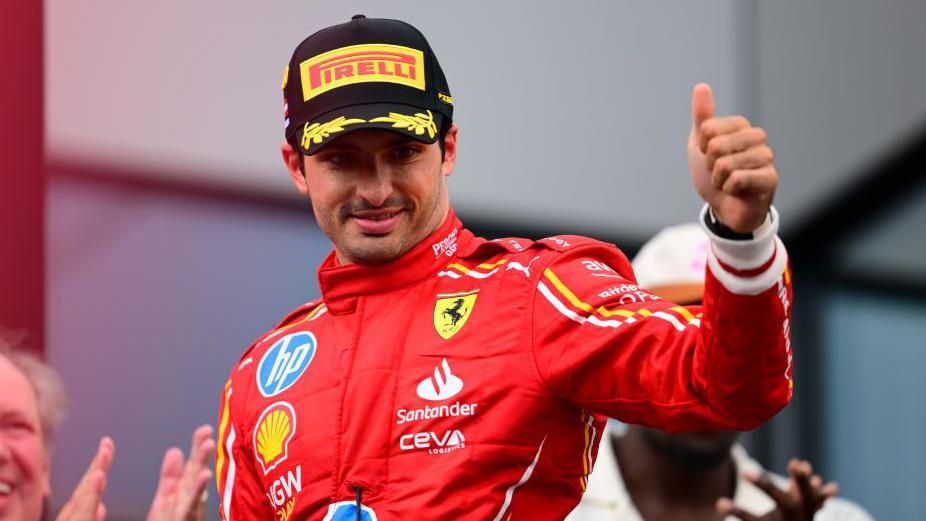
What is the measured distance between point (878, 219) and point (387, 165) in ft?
13.1

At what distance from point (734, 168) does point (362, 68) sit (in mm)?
834

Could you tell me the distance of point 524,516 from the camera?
2527 mm

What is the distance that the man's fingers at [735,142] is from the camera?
213 cm

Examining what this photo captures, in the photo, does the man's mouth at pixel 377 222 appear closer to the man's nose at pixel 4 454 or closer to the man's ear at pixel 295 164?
the man's ear at pixel 295 164

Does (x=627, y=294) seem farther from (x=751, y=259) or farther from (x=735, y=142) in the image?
(x=735, y=142)

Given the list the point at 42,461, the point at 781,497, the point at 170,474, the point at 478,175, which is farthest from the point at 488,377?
the point at 478,175

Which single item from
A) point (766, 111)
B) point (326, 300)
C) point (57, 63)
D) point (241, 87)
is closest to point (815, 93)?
point (766, 111)

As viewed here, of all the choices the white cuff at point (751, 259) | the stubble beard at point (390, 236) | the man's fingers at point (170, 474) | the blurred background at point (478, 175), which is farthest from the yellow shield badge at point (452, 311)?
the blurred background at point (478, 175)

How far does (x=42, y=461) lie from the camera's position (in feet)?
11.7

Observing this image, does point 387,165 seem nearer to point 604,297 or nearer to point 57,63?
point 604,297

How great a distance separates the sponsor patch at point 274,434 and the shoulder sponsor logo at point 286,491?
0.09 feet

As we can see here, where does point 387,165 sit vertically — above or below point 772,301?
above

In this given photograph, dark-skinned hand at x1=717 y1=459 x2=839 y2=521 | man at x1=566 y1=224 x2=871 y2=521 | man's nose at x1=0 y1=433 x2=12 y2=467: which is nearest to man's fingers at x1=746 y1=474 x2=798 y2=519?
dark-skinned hand at x1=717 y1=459 x2=839 y2=521

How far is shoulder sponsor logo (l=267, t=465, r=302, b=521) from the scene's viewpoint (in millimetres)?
2633
